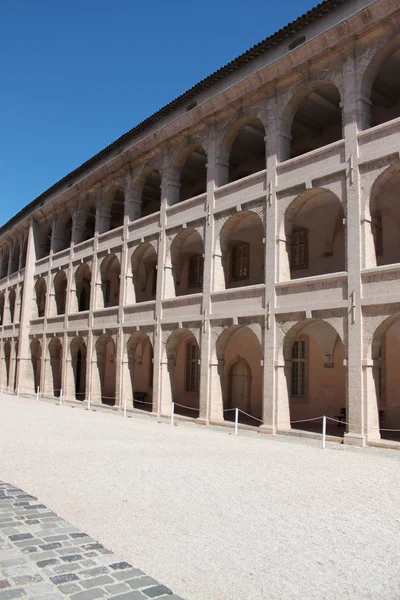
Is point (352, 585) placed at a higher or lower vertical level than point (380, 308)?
lower

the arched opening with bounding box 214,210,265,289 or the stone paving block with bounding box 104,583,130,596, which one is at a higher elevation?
the arched opening with bounding box 214,210,265,289

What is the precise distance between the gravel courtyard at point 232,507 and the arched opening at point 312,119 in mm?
10333

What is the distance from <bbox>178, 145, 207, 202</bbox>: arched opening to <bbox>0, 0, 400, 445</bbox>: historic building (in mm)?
94

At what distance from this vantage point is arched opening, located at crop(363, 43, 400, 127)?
577 inches

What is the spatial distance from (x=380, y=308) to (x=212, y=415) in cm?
741

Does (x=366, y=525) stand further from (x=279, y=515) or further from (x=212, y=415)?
(x=212, y=415)

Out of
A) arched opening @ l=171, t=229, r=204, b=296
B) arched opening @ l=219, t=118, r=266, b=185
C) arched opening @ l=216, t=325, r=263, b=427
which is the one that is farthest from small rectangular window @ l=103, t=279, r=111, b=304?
arched opening @ l=219, t=118, r=266, b=185

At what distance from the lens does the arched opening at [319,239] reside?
18.4m

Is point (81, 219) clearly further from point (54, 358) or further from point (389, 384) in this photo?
point (389, 384)

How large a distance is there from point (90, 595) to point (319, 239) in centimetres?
1656

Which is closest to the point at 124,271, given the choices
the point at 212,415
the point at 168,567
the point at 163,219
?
the point at 163,219

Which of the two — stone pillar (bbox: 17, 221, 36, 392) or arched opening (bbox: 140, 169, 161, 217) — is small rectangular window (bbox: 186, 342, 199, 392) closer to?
arched opening (bbox: 140, 169, 161, 217)

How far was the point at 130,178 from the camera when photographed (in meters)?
24.1

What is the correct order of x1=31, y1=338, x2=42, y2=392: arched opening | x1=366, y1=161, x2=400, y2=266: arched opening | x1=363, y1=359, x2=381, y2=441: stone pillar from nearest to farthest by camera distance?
x1=363, y1=359, x2=381, y2=441: stone pillar, x1=366, y1=161, x2=400, y2=266: arched opening, x1=31, y1=338, x2=42, y2=392: arched opening
